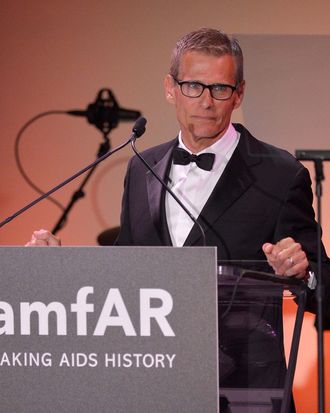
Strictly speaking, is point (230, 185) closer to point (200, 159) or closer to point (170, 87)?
point (200, 159)

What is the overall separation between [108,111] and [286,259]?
7.50ft

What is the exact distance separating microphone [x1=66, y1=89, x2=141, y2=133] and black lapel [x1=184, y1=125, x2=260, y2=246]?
4.95 ft

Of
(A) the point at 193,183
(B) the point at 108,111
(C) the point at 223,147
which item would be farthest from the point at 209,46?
(B) the point at 108,111

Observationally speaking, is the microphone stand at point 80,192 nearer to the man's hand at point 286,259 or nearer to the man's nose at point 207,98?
the man's nose at point 207,98

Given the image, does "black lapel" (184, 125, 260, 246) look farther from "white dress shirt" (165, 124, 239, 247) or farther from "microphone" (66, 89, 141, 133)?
"microphone" (66, 89, 141, 133)

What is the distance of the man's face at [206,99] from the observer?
7.79 feet

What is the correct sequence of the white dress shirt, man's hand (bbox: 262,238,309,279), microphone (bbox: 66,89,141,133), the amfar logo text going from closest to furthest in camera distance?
the amfar logo text < man's hand (bbox: 262,238,309,279) < the white dress shirt < microphone (bbox: 66,89,141,133)

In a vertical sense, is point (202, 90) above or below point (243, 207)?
above

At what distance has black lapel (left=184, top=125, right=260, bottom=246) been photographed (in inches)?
92.9

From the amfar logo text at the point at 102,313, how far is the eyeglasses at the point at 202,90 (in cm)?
98

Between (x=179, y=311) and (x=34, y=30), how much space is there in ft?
9.19

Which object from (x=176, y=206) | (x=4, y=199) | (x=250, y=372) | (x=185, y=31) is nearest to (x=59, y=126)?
(x=4, y=199)

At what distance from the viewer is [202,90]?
2387 mm

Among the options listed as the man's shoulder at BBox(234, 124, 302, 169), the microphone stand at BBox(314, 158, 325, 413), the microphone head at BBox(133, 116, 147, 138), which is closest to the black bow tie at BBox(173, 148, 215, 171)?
the man's shoulder at BBox(234, 124, 302, 169)
